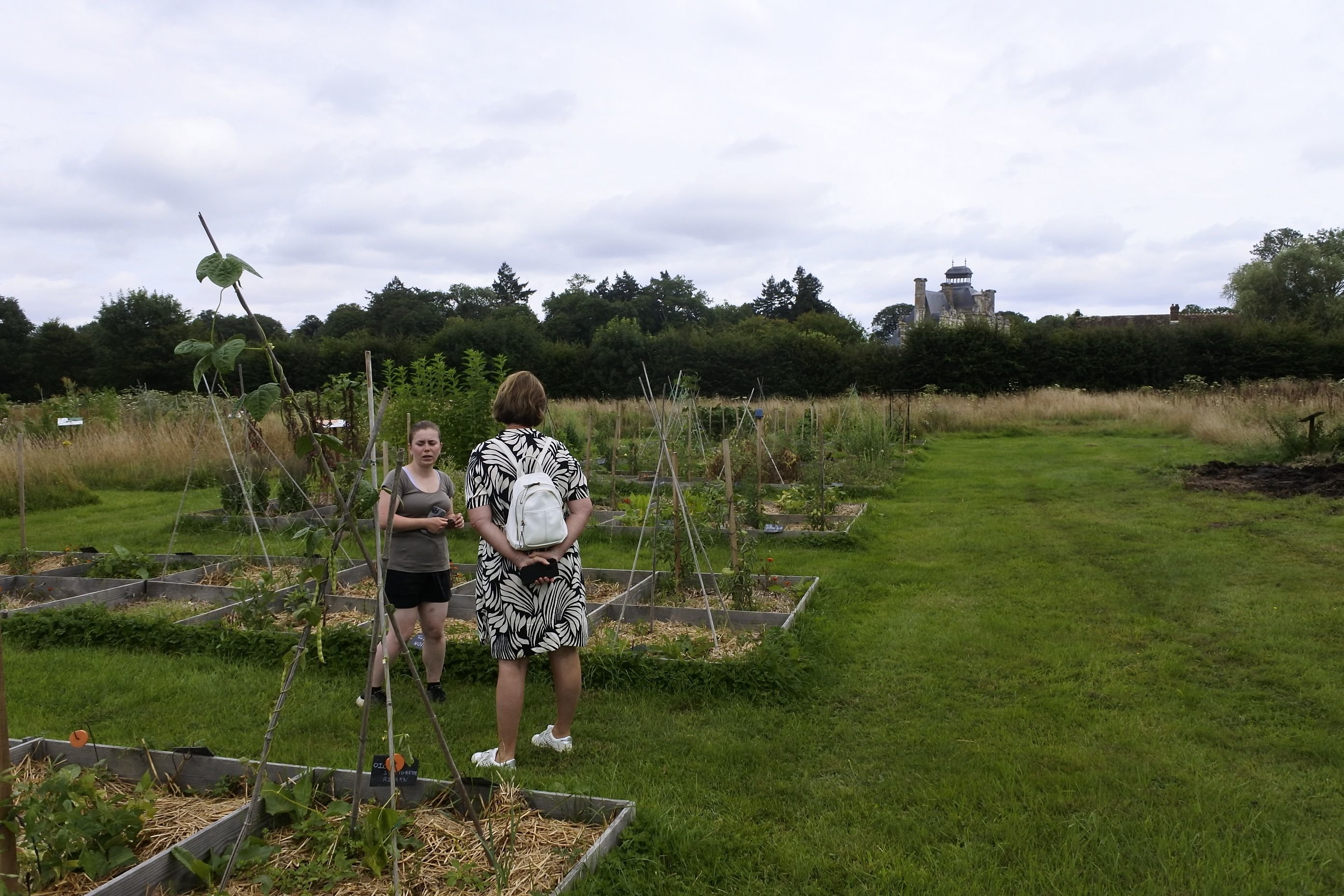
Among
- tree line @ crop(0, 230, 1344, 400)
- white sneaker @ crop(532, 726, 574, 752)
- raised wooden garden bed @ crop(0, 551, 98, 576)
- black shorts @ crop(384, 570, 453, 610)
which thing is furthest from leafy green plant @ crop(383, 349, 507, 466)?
tree line @ crop(0, 230, 1344, 400)

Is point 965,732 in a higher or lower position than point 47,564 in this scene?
lower

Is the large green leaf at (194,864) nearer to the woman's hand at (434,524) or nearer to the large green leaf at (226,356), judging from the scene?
the large green leaf at (226,356)

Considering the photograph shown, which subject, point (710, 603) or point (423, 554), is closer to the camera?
point (423, 554)

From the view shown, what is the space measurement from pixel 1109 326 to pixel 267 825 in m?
28.3

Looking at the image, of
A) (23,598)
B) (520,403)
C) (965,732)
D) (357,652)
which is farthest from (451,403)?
(965,732)

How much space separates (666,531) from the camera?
652 cm

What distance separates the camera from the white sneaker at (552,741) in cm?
366

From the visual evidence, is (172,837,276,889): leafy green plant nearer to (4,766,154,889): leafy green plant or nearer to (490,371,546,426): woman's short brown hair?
(4,766,154,889): leafy green plant

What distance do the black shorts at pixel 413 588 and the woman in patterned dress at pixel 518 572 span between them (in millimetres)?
723

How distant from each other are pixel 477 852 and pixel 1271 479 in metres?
11.5

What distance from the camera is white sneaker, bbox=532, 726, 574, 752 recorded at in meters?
3.66

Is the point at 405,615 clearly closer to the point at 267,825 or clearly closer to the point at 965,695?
the point at 267,825

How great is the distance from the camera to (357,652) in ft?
15.9

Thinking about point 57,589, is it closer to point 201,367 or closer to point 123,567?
point 123,567
